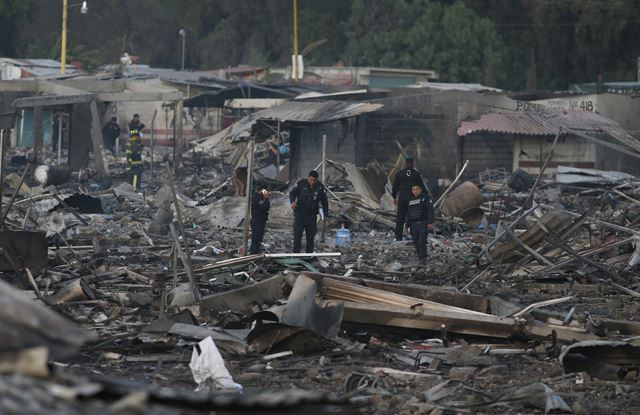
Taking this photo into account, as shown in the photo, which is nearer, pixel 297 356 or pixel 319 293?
pixel 297 356

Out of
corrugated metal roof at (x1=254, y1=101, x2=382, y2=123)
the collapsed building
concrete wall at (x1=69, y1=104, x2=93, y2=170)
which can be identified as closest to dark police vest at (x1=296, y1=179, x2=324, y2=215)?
the collapsed building

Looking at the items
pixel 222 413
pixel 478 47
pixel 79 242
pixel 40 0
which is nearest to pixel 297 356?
pixel 222 413

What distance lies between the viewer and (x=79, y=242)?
54.1ft

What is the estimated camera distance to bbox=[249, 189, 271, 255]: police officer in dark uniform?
15508 millimetres

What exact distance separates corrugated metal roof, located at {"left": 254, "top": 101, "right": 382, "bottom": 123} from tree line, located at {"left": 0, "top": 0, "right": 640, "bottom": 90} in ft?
94.3

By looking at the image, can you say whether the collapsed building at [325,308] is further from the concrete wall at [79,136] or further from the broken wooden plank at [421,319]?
the concrete wall at [79,136]

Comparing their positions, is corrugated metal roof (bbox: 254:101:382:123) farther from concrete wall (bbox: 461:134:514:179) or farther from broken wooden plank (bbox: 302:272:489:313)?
broken wooden plank (bbox: 302:272:489:313)

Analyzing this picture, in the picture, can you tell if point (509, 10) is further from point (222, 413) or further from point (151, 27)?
point (222, 413)

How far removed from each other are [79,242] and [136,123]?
13920 millimetres

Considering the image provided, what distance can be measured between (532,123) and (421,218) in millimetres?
15292

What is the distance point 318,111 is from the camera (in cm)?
2689

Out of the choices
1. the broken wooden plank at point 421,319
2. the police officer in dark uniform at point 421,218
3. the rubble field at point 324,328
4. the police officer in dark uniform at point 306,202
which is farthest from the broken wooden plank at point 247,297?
the police officer in dark uniform at point 306,202

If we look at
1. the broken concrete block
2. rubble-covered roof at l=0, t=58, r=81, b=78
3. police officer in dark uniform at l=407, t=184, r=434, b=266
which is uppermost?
rubble-covered roof at l=0, t=58, r=81, b=78

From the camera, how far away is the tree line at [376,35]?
56656mm
